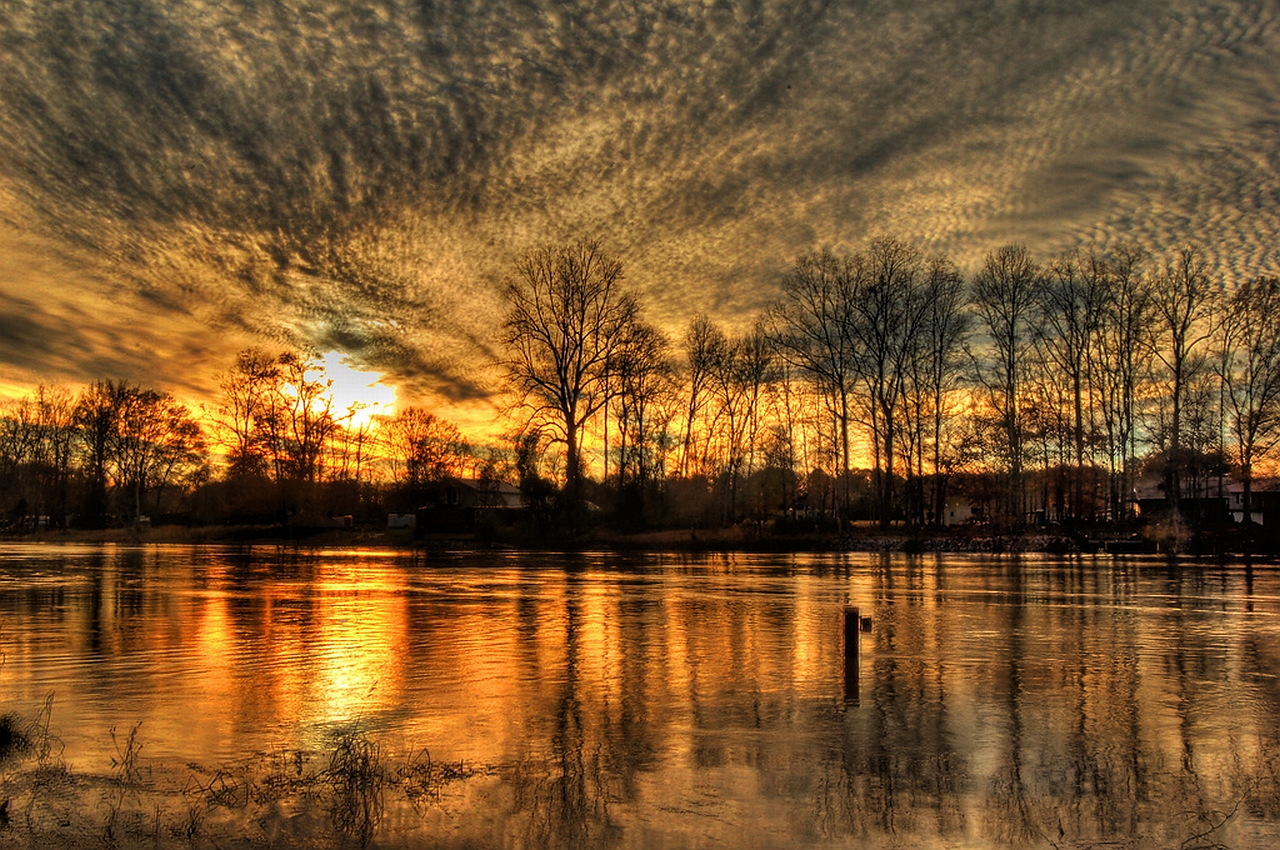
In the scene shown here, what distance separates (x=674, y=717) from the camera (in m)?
10.1

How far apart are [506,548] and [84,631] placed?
128ft

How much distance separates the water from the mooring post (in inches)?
2.5

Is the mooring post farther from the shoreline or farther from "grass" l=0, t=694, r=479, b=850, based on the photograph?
the shoreline

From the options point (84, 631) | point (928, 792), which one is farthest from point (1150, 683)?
point (84, 631)

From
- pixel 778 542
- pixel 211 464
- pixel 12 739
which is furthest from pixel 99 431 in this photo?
pixel 12 739

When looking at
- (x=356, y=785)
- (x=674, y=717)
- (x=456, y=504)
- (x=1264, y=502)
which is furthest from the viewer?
(x=456, y=504)

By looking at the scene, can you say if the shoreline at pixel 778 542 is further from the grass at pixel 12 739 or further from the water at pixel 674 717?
the grass at pixel 12 739

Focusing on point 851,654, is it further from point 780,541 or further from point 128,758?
point 780,541

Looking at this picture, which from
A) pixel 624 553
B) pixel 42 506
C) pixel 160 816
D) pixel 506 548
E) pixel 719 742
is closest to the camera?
pixel 160 816

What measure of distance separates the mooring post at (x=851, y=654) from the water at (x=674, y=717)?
0.06 m

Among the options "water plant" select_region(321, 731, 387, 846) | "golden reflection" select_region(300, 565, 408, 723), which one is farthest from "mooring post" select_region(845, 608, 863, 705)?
"water plant" select_region(321, 731, 387, 846)

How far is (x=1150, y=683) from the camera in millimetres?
12039

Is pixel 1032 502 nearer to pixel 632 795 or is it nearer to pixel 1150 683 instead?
pixel 1150 683

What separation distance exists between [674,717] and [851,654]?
2.62 m
